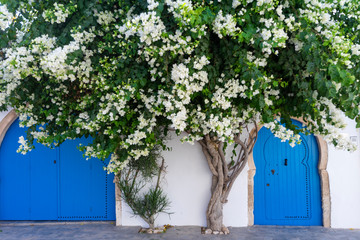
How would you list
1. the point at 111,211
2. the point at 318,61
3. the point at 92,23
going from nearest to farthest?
the point at 318,61 → the point at 92,23 → the point at 111,211

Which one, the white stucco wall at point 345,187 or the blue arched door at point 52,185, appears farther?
the blue arched door at point 52,185

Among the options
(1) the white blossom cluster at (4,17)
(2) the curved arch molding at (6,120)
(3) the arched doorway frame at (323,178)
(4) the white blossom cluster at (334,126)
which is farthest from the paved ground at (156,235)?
(1) the white blossom cluster at (4,17)

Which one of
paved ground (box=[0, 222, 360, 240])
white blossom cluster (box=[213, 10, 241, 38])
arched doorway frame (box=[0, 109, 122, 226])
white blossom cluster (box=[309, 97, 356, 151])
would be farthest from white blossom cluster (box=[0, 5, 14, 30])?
white blossom cluster (box=[309, 97, 356, 151])

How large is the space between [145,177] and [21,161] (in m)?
2.82

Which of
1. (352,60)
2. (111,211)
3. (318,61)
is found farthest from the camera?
(111,211)

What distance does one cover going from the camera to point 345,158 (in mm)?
6859

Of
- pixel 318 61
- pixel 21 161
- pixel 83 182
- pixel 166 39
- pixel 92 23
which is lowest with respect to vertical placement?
pixel 83 182

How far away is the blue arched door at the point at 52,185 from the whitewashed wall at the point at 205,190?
0.77m

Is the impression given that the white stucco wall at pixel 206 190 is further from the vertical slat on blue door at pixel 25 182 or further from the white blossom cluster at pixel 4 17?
the white blossom cluster at pixel 4 17

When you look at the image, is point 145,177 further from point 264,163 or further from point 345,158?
point 345,158

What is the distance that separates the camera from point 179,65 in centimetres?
457

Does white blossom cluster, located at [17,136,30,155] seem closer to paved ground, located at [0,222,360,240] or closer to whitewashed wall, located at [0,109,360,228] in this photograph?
paved ground, located at [0,222,360,240]

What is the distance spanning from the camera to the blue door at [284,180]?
7.12 metres

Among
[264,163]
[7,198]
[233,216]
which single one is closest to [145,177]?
[233,216]
